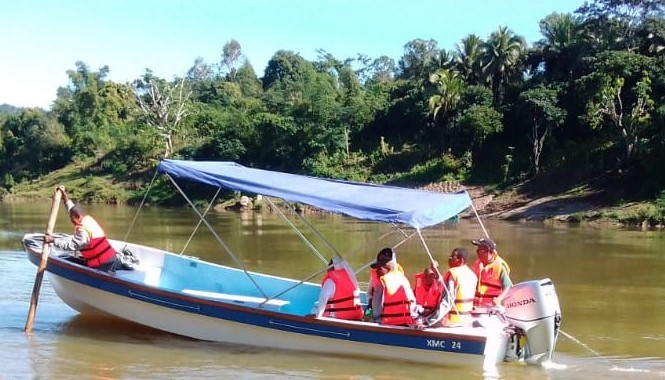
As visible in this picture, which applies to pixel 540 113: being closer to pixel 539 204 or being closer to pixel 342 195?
pixel 539 204

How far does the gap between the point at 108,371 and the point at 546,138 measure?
1264 inches

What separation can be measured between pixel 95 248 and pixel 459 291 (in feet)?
16.7

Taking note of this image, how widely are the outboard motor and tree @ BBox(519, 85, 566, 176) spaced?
28618mm

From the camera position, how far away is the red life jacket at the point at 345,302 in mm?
8625

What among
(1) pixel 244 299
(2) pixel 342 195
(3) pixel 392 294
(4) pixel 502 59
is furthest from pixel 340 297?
(4) pixel 502 59

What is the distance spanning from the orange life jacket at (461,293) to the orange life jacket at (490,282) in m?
0.84

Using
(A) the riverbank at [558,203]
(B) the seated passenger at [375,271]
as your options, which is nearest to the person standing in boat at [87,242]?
(B) the seated passenger at [375,271]

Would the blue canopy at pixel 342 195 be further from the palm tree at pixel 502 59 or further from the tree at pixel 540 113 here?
the palm tree at pixel 502 59

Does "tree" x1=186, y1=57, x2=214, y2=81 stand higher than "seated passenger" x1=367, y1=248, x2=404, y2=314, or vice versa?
"tree" x1=186, y1=57, x2=214, y2=81

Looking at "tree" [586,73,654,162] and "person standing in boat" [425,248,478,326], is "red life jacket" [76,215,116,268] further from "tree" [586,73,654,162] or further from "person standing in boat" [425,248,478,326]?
"tree" [586,73,654,162]

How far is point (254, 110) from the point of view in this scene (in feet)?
176

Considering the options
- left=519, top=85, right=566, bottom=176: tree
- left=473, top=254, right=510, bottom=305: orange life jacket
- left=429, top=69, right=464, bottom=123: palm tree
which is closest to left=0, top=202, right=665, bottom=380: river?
left=473, top=254, right=510, bottom=305: orange life jacket

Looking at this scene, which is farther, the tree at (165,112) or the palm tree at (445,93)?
the tree at (165,112)

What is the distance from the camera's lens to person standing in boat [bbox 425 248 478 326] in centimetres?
833
